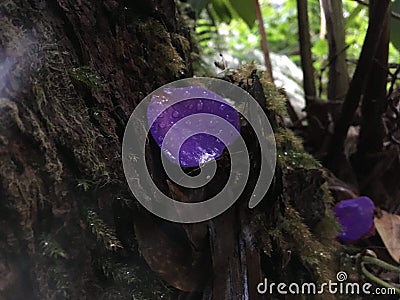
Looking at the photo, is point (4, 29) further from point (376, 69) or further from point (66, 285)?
point (376, 69)

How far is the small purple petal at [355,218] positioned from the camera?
0.78m

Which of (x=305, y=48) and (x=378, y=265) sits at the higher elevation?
(x=305, y=48)

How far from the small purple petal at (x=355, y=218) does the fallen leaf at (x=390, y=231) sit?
20 mm

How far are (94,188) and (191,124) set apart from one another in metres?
0.14

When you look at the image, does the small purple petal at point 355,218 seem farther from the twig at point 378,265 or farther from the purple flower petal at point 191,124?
the purple flower petal at point 191,124

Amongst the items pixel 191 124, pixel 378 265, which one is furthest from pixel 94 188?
pixel 378 265

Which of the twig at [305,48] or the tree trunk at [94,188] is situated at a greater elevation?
→ the twig at [305,48]

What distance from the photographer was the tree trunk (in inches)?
16.4

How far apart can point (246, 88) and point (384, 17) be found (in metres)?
0.34

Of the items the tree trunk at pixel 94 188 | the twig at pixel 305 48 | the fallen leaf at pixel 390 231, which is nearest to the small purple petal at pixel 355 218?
the fallen leaf at pixel 390 231

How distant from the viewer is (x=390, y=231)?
789mm

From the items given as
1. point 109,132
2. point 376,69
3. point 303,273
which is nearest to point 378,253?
point 303,273

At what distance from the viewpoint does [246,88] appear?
58 cm

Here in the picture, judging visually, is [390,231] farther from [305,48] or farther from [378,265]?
[305,48]
